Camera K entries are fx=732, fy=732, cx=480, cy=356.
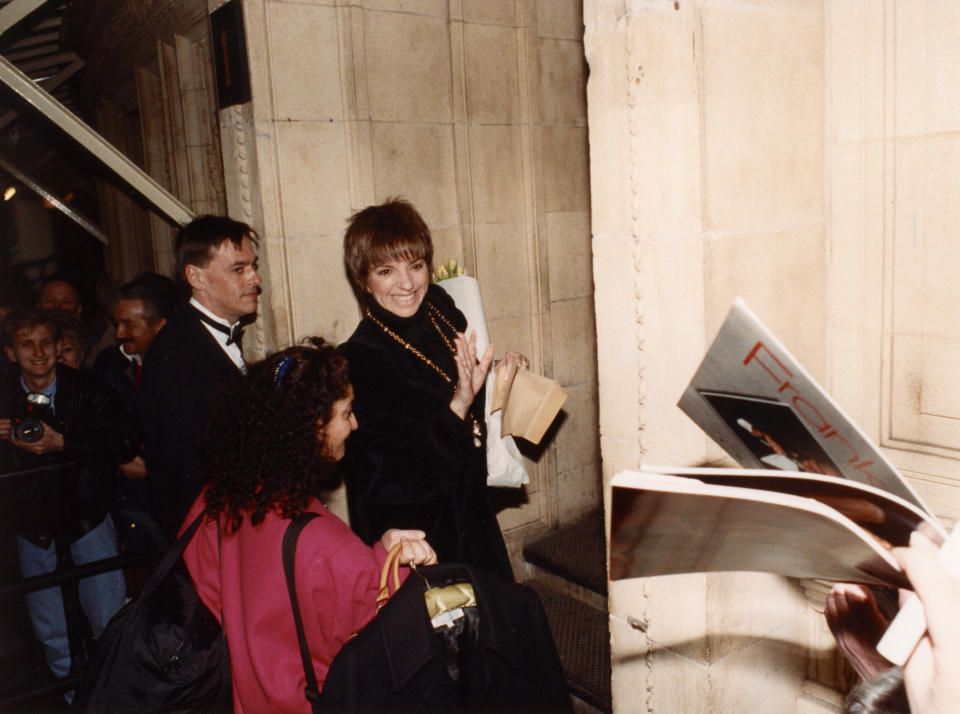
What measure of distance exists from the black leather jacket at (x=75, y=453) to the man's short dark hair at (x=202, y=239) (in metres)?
0.90

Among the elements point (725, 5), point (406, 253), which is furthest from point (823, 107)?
point (406, 253)

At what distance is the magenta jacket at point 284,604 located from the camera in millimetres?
1919

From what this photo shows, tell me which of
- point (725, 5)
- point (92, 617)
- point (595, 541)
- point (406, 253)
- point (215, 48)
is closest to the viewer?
point (725, 5)

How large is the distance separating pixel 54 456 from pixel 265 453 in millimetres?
2262

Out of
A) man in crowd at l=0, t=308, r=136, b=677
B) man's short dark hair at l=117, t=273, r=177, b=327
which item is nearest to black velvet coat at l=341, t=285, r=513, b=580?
man in crowd at l=0, t=308, r=136, b=677

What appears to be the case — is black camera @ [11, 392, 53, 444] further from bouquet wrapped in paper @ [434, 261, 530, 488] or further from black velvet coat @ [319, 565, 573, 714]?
black velvet coat @ [319, 565, 573, 714]

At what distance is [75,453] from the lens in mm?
3656

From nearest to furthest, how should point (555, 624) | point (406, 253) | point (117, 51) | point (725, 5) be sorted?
point (725, 5) < point (406, 253) < point (555, 624) < point (117, 51)

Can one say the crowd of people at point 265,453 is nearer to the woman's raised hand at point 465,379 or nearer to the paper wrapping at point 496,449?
the woman's raised hand at point 465,379

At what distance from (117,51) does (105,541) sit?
445cm

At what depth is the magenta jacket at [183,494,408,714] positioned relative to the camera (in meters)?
1.92

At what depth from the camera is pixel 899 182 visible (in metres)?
2.15

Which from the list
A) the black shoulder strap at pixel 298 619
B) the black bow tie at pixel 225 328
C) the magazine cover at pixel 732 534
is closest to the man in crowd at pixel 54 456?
the black bow tie at pixel 225 328

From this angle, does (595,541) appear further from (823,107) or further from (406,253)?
(823,107)
